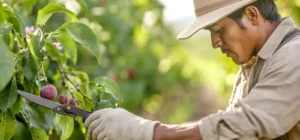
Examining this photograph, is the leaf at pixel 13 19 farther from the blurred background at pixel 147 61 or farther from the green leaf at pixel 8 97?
the blurred background at pixel 147 61

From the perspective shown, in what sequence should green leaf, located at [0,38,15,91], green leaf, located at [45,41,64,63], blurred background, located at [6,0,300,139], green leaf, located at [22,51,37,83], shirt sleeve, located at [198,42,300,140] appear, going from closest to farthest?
green leaf, located at [0,38,15,91] → shirt sleeve, located at [198,42,300,140] → green leaf, located at [22,51,37,83] → green leaf, located at [45,41,64,63] → blurred background, located at [6,0,300,139]

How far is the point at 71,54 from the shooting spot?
111 inches

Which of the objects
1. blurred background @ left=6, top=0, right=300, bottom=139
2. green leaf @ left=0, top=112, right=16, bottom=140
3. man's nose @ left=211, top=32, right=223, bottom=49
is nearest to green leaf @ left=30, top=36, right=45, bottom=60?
green leaf @ left=0, top=112, right=16, bottom=140

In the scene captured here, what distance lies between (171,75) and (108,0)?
1031mm

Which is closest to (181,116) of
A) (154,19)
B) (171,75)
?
(171,75)

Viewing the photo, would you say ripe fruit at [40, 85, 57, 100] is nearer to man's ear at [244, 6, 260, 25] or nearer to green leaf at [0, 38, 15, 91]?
green leaf at [0, 38, 15, 91]

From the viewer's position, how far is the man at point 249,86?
92.5 inches

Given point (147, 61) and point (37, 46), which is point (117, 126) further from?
point (147, 61)

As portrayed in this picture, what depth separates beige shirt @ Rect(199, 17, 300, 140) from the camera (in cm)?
234

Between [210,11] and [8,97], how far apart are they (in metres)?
0.73

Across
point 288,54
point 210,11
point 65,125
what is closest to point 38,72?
point 65,125

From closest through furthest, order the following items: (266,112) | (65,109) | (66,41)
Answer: (266,112), (65,109), (66,41)

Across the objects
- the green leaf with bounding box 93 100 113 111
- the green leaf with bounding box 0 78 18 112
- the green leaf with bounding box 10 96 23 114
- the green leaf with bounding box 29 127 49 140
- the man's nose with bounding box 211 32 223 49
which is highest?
the man's nose with bounding box 211 32 223 49

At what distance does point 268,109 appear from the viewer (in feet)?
7.72
